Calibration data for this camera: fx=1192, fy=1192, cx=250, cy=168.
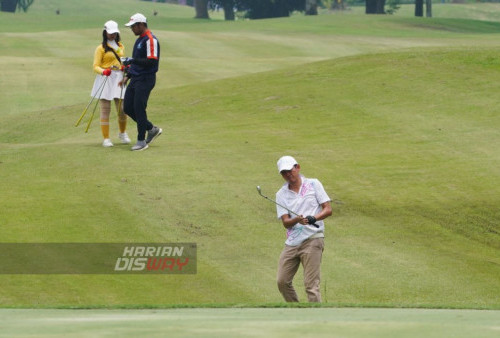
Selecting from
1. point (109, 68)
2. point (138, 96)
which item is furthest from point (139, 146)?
point (109, 68)

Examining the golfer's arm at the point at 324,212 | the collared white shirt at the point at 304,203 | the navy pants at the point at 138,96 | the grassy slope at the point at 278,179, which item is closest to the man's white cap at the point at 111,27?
the navy pants at the point at 138,96

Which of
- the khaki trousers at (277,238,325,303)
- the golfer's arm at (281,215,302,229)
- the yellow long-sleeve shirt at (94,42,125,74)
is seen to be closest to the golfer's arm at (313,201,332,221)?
the golfer's arm at (281,215,302,229)

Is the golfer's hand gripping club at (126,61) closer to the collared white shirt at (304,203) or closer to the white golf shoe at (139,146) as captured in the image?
the white golf shoe at (139,146)

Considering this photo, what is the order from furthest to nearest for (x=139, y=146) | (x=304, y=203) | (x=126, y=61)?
(x=139, y=146), (x=126, y=61), (x=304, y=203)

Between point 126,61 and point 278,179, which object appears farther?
point 126,61

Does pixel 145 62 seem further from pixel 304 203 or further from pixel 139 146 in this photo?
pixel 304 203

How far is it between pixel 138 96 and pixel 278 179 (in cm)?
297

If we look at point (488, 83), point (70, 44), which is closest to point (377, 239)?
point (488, 83)

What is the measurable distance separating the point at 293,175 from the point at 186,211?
5220 millimetres

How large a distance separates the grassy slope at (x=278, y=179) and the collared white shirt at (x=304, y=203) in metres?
1.44

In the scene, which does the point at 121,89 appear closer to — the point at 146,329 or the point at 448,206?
the point at 448,206

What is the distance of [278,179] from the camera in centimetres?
1973

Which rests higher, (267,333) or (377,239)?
(267,333)

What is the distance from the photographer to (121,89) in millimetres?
21547
